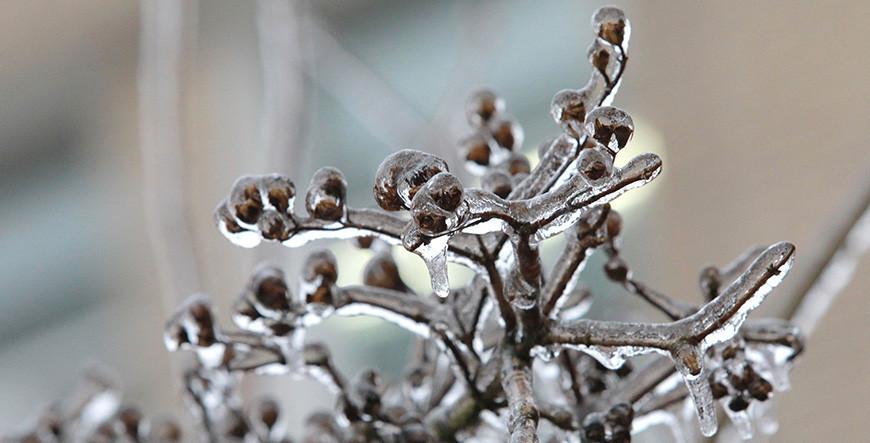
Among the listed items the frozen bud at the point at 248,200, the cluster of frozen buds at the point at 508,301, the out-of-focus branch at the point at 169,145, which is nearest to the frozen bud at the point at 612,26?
the cluster of frozen buds at the point at 508,301

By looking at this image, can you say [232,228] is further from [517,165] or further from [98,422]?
[98,422]

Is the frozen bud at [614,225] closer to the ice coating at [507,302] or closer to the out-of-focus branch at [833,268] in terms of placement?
the ice coating at [507,302]

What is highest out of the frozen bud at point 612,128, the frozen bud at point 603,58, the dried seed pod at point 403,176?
the frozen bud at point 603,58

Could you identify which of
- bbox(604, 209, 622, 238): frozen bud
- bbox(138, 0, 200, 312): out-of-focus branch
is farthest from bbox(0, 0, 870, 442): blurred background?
bbox(604, 209, 622, 238): frozen bud

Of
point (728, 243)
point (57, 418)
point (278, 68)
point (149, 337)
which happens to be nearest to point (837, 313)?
point (728, 243)

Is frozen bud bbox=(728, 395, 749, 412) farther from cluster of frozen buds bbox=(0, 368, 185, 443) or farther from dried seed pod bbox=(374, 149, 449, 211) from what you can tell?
cluster of frozen buds bbox=(0, 368, 185, 443)

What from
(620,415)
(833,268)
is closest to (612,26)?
(620,415)
